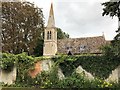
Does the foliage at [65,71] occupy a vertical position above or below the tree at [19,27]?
below

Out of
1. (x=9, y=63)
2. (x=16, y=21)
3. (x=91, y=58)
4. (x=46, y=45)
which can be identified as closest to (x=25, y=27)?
(x=16, y=21)

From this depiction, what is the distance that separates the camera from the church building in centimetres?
3034

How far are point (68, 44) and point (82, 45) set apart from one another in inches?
77.2

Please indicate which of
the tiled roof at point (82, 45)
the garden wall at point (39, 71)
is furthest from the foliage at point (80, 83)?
the tiled roof at point (82, 45)

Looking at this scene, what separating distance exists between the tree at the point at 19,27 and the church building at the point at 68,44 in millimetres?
6818

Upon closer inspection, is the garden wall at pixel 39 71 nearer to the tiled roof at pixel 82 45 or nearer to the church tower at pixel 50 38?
the tiled roof at pixel 82 45

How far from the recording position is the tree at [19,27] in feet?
71.0

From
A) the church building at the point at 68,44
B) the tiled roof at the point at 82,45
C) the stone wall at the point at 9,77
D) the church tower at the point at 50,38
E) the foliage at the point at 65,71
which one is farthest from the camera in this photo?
the church tower at the point at 50,38

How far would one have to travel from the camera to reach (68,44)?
32062mm

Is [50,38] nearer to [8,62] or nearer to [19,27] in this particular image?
[19,27]

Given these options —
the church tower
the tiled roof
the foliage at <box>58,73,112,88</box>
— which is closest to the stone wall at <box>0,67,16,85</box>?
the foliage at <box>58,73,112,88</box>

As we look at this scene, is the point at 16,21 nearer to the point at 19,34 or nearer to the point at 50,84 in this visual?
the point at 19,34

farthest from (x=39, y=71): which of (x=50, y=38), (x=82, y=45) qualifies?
(x=50, y=38)

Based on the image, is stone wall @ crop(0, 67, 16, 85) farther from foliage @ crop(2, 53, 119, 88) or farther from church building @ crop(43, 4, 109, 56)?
church building @ crop(43, 4, 109, 56)
